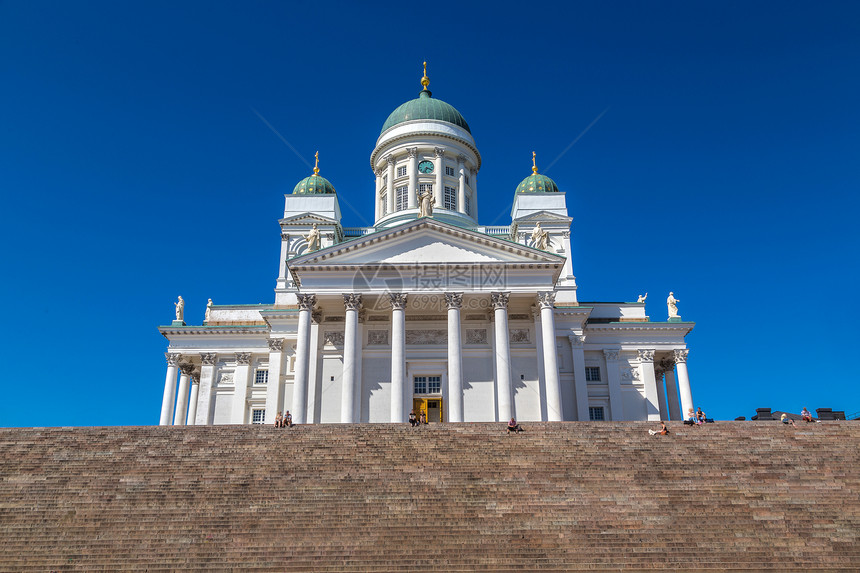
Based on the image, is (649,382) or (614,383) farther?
(649,382)

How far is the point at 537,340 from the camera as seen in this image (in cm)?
3403

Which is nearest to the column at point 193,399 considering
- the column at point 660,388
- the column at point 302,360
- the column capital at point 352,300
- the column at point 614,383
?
the column at point 302,360

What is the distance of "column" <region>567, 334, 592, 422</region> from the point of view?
127ft

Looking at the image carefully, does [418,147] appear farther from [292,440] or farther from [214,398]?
[292,440]

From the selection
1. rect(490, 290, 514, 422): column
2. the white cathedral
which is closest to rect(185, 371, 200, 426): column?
the white cathedral

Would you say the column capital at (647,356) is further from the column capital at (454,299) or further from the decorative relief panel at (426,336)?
the column capital at (454,299)

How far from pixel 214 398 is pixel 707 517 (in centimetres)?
3169

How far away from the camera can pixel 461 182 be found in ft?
159

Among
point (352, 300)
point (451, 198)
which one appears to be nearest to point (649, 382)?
point (451, 198)

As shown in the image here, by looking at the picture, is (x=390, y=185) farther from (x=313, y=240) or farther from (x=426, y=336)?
(x=426, y=336)

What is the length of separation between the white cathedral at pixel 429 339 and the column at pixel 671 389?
7 cm

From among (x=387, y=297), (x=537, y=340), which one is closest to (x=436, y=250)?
(x=387, y=297)

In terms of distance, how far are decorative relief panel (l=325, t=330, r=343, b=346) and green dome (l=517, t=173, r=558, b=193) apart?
19586 mm

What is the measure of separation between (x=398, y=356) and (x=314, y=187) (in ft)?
75.0
